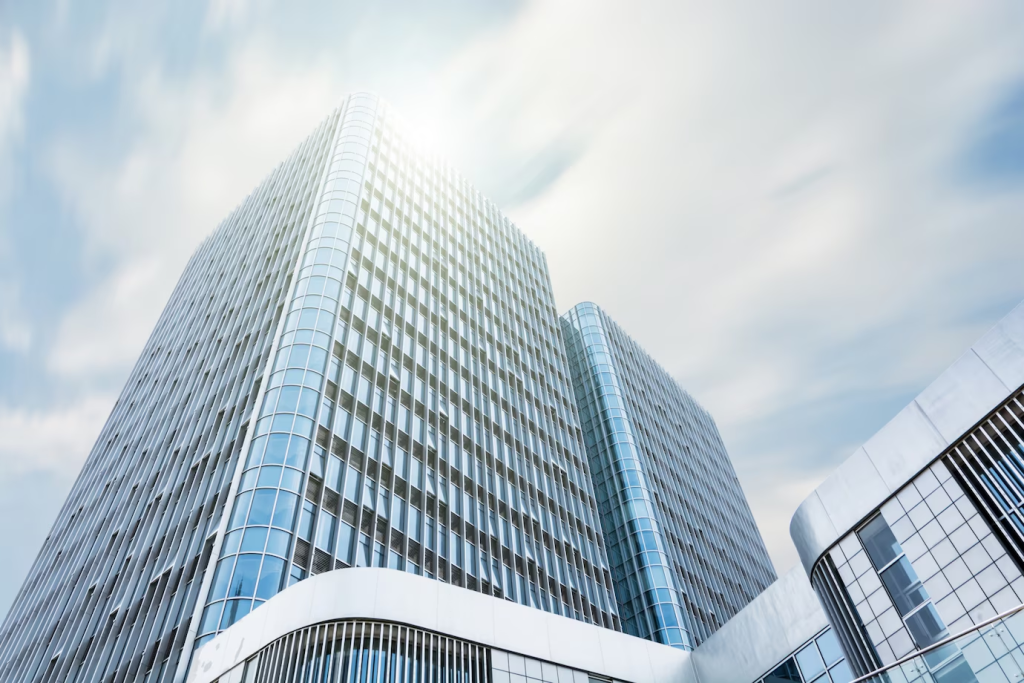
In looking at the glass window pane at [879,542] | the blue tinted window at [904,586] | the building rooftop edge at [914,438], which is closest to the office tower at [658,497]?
the building rooftop edge at [914,438]

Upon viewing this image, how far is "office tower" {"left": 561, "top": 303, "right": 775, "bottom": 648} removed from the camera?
67438mm

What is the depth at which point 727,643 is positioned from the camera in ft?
115

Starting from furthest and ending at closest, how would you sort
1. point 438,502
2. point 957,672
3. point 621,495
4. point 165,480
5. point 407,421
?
point 621,495, point 407,421, point 165,480, point 438,502, point 957,672

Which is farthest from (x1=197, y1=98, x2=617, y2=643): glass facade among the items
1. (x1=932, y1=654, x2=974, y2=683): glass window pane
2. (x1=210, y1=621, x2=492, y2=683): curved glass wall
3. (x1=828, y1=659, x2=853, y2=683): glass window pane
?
(x1=932, y1=654, x2=974, y2=683): glass window pane

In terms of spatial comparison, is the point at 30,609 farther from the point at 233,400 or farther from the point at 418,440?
the point at 418,440

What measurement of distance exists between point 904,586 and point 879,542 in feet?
5.87

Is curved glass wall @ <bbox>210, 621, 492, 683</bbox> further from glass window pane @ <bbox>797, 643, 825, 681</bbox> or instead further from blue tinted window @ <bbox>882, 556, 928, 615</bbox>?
blue tinted window @ <bbox>882, 556, 928, 615</bbox>

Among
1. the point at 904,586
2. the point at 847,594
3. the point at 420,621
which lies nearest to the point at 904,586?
the point at 904,586

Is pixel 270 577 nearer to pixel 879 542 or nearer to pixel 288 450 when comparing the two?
pixel 288 450

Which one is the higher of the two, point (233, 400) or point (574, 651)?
point (233, 400)

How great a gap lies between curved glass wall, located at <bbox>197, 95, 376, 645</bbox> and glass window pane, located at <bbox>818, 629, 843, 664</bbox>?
2424 cm

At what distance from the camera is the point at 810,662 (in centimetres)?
3019

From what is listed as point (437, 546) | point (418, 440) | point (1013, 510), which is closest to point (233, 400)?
point (418, 440)

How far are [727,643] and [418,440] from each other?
944 inches
